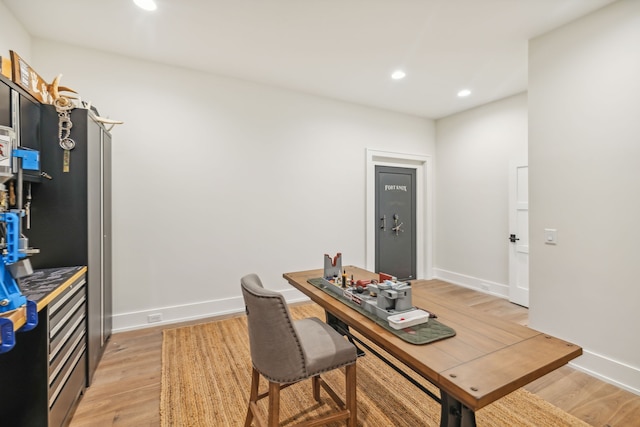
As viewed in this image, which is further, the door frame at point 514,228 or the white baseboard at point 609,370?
the door frame at point 514,228

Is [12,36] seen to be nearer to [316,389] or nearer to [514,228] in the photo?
[316,389]

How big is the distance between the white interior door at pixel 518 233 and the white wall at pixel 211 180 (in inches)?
81.0

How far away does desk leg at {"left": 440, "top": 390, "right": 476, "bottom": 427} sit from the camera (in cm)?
116

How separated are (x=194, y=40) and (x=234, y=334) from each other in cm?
294

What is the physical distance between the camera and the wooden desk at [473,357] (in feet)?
3.16

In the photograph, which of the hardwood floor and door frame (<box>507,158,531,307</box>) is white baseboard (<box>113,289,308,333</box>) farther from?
door frame (<box>507,158,531,307</box>)

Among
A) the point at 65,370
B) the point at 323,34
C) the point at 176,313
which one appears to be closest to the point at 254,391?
the point at 65,370

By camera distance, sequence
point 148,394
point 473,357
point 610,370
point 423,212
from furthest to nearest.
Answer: point 423,212
point 610,370
point 148,394
point 473,357

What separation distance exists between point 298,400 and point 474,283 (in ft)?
12.1

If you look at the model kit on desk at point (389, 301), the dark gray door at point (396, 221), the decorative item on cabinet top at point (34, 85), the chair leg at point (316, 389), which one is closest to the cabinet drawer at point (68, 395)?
the chair leg at point (316, 389)

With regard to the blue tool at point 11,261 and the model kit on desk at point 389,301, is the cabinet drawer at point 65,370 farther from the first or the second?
the model kit on desk at point 389,301

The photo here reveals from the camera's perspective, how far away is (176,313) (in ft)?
10.8

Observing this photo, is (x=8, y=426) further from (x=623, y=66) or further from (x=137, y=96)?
(x=623, y=66)

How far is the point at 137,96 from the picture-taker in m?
Result: 3.08
